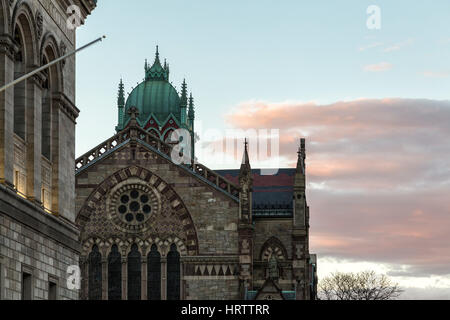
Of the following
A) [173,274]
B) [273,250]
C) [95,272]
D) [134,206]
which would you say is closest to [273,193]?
[273,250]

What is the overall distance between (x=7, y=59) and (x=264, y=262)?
4669 centimetres

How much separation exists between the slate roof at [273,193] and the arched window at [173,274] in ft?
23.9

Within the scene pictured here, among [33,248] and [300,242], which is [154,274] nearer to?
[300,242]

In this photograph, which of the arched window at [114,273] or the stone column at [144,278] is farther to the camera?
the arched window at [114,273]

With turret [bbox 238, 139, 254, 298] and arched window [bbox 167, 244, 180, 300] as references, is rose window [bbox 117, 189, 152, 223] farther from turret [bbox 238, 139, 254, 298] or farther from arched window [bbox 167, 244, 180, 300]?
turret [bbox 238, 139, 254, 298]

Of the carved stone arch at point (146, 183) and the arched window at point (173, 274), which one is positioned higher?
the carved stone arch at point (146, 183)

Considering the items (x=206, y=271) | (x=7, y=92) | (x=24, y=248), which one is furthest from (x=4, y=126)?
(x=206, y=271)

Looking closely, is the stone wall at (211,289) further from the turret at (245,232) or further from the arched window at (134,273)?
the arched window at (134,273)

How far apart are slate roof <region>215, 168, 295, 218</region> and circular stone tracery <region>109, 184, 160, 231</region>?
7.97 meters

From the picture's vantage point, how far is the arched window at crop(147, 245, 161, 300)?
77.7 metres

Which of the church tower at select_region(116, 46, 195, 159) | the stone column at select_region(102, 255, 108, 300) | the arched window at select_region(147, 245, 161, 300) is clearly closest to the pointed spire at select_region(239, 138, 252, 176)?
the arched window at select_region(147, 245, 161, 300)

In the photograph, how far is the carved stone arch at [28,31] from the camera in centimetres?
3769

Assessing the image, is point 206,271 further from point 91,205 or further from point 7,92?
point 7,92

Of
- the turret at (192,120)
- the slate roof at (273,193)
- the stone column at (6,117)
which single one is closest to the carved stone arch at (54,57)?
the stone column at (6,117)
